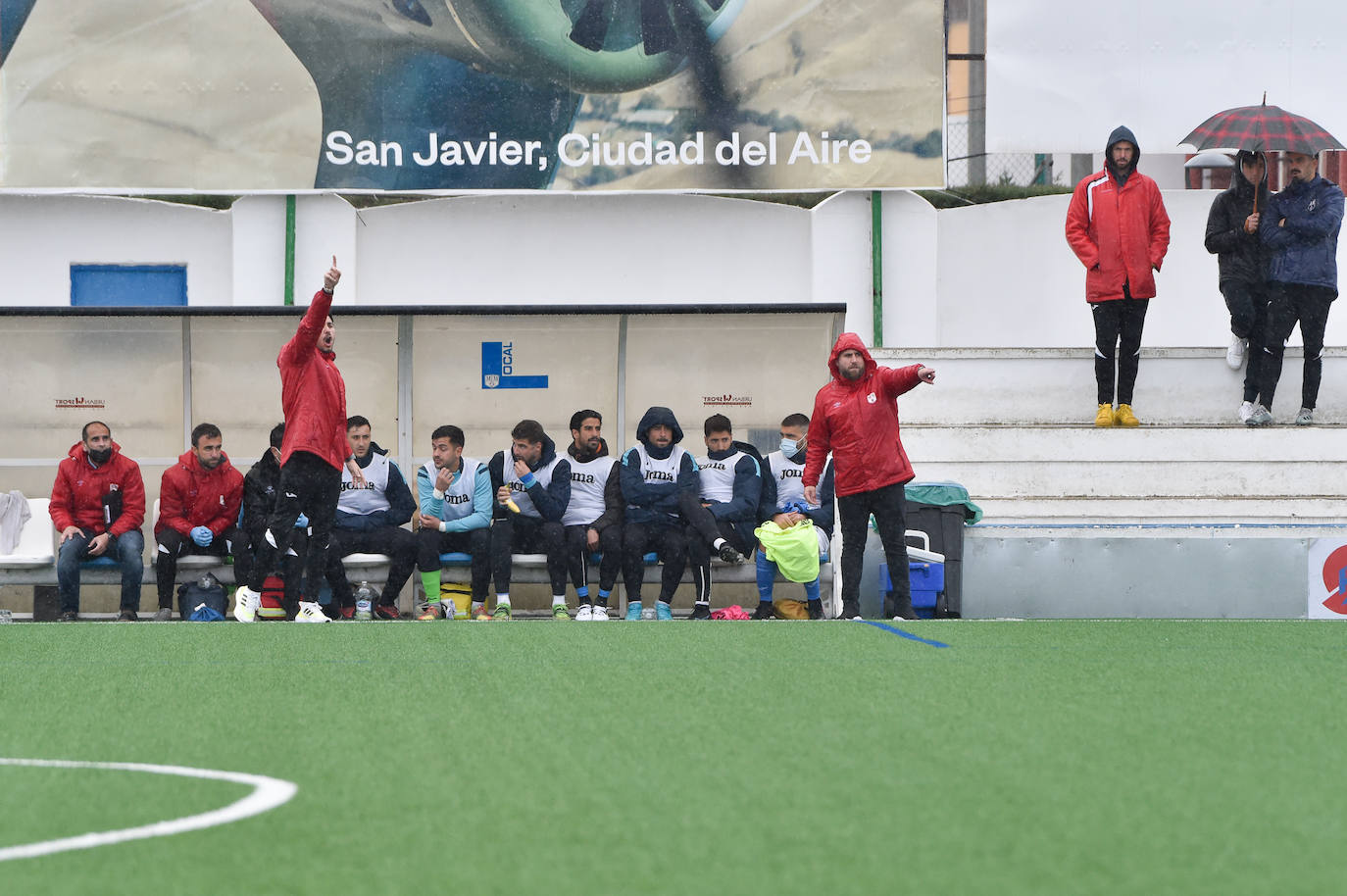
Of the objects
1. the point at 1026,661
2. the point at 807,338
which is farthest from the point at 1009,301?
the point at 1026,661

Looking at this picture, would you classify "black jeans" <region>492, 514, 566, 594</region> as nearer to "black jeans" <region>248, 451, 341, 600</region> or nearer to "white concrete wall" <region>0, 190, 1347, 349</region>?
"black jeans" <region>248, 451, 341, 600</region>

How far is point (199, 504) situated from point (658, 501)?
10.2 feet

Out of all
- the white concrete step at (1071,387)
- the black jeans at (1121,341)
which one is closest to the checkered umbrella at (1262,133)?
the black jeans at (1121,341)

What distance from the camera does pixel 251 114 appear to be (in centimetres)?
1505

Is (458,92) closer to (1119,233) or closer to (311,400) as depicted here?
(1119,233)

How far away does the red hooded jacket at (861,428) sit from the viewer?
9.73 meters

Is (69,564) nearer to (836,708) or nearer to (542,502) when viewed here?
(542,502)

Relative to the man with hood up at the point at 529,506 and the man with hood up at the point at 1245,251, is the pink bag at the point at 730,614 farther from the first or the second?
the man with hood up at the point at 1245,251

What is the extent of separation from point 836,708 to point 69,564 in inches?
300

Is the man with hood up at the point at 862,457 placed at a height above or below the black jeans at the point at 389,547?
above

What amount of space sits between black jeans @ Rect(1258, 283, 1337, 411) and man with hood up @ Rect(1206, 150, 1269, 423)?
0.39 feet

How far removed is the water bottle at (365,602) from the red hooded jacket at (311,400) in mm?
2299

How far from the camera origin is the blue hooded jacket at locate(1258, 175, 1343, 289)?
41.1 feet

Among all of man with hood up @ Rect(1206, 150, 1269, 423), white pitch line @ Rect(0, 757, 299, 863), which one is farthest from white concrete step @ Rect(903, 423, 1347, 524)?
white pitch line @ Rect(0, 757, 299, 863)
